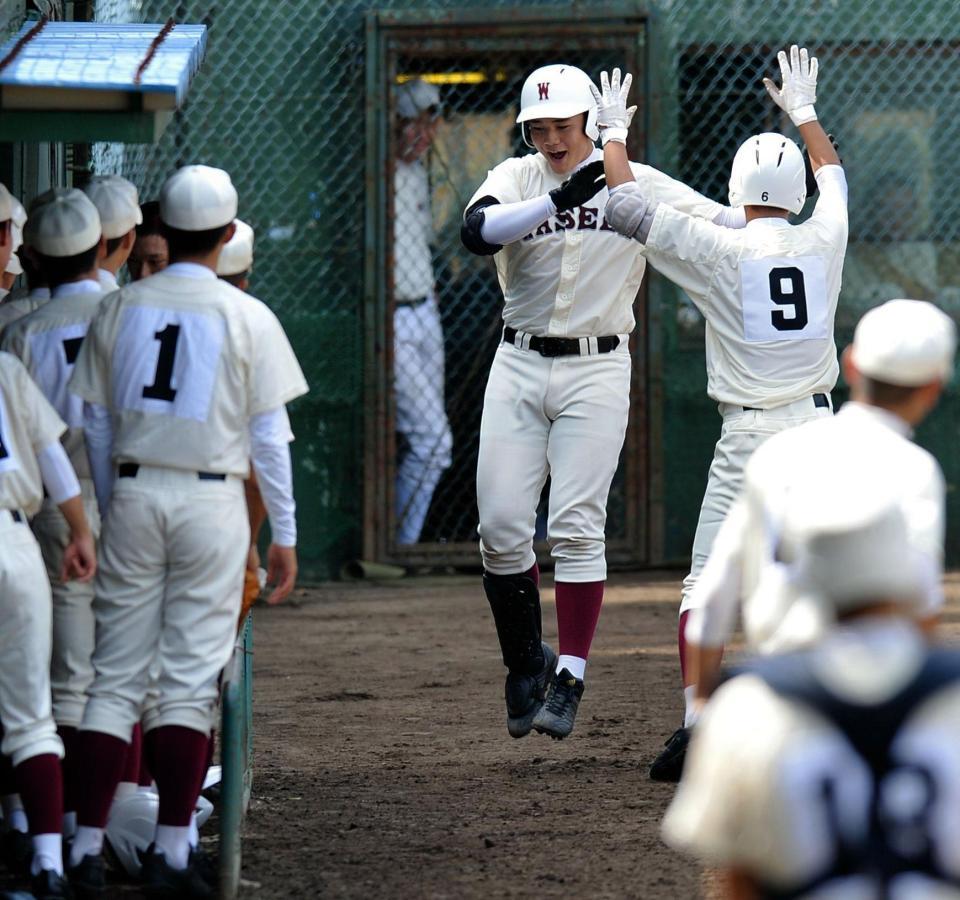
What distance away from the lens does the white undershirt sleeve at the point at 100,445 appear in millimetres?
4566

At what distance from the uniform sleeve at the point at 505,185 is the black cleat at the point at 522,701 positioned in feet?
5.38

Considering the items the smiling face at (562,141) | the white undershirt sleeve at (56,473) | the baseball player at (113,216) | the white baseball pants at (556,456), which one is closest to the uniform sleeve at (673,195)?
the smiling face at (562,141)

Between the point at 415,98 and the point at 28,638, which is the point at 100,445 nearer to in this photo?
the point at 28,638

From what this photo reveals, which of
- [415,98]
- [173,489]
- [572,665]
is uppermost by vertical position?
[415,98]

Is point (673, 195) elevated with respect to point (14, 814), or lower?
elevated

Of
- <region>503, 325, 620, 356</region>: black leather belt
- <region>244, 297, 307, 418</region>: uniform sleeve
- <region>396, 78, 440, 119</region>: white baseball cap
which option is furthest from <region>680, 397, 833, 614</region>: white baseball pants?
<region>396, 78, 440, 119</region>: white baseball cap

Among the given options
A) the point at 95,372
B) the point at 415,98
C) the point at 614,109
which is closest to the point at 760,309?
the point at 614,109

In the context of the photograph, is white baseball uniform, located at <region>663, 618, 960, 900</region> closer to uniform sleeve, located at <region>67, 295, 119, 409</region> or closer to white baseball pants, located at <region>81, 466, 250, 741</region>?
white baseball pants, located at <region>81, 466, 250, 741</region>

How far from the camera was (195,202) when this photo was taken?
4.56 meters

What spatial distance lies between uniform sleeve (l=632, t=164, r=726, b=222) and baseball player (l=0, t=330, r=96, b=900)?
8.77 feet

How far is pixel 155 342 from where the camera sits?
14.7 ft

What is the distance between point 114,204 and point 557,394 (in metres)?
1.85

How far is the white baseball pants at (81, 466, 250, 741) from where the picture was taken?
4410 mm

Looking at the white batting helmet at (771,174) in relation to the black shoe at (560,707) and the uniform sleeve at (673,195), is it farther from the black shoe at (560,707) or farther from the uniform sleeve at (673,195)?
the black shoe at (560,707)
